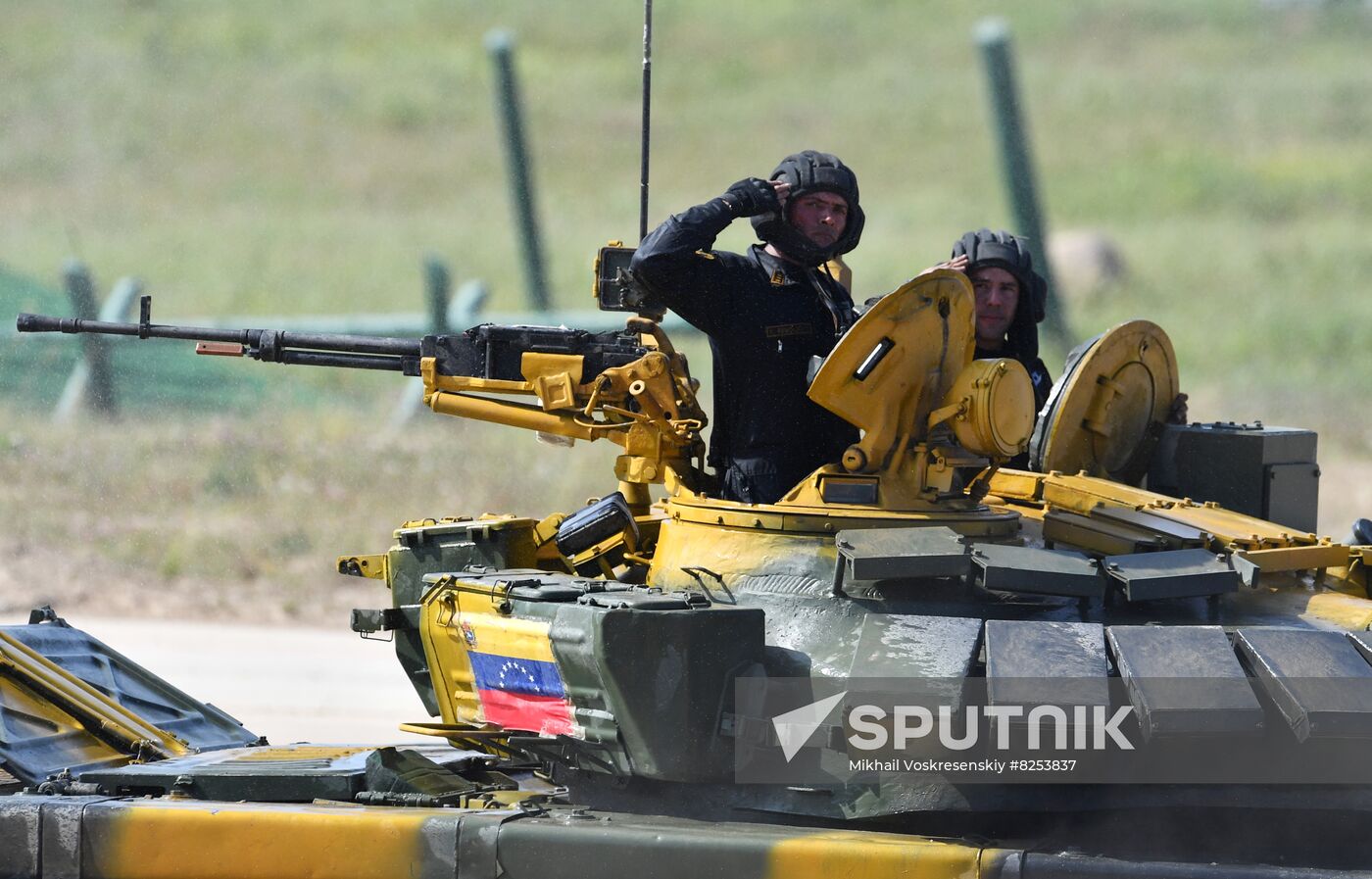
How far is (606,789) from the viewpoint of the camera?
6.52 metres

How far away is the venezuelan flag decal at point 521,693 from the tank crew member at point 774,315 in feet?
3.66

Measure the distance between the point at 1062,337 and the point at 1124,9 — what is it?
15163 millimetres

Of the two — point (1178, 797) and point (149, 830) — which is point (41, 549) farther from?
point (1178, 797)

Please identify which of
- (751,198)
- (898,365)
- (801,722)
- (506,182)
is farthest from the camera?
(506,182)

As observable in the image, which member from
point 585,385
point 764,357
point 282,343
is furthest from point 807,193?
point 282,343

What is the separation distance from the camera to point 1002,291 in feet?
27.5

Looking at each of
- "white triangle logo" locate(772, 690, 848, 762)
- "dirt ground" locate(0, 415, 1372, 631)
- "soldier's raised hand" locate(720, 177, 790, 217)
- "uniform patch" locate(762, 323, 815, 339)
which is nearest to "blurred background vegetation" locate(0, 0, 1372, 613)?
"dirt ground" locate(0, 415, 1372, 631)

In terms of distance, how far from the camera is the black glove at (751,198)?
683 centimetres

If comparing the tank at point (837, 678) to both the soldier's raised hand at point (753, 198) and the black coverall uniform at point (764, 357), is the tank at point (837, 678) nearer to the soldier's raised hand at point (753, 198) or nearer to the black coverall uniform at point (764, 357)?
the black coverall uniform at point (764, 357)

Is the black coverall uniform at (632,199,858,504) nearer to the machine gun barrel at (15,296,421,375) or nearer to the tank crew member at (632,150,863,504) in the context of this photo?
the tank crew member at (632,150,863,504)

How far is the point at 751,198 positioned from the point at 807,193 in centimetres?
27

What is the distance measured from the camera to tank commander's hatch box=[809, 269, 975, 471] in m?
6.39

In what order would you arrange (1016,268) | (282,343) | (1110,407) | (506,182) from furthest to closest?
(506,182) < (1016,268) < (282,343) < (1110,407)

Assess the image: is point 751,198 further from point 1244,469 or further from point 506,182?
point 506,182
